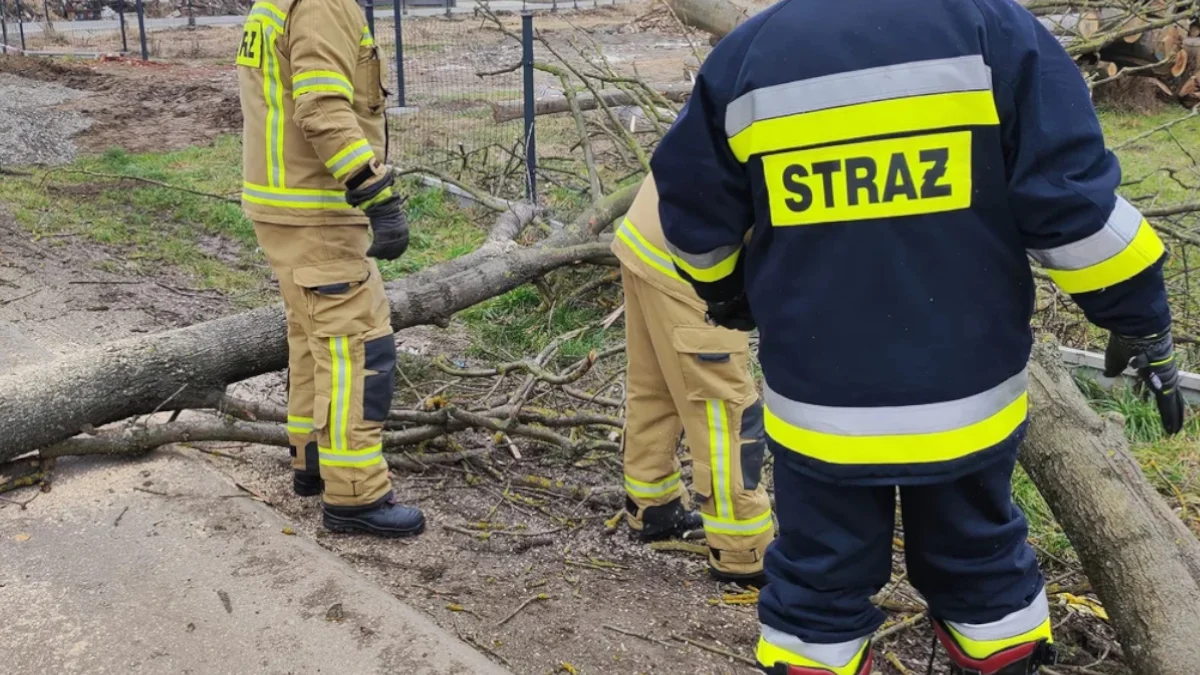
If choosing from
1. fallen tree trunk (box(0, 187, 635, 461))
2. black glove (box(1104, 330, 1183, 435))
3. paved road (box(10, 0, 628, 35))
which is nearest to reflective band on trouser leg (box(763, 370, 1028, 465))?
black glove (box(1104, 330, 1183, 435))

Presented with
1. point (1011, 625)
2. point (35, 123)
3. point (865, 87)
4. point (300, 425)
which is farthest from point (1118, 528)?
point (35, 123)

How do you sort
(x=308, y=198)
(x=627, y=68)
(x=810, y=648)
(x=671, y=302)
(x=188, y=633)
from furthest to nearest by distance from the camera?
1. (x=627, y=68)
2. (x=308, y=198)
3. (x=671, y=302)
4. (x=188, y=633)
5. (x=810, y=648)

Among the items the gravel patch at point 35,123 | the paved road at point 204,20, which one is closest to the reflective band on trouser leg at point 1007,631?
the gravel patch at point 35,123

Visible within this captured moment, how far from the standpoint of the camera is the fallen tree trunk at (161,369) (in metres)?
3.36

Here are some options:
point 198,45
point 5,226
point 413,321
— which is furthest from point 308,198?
point 198,45

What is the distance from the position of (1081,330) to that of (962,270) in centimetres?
324

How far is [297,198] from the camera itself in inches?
127

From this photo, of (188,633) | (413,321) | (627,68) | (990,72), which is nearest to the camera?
A: (990,72)

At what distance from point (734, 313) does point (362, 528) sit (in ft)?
5.14

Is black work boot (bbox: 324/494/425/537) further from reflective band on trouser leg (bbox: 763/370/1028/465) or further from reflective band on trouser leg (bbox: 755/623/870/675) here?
reflective band on trouser leg (bbox: 763/370/1028/465)

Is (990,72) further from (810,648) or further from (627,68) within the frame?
(627,68)

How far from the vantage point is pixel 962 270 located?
1853mm

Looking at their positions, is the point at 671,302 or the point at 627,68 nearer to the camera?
the point at 671,302

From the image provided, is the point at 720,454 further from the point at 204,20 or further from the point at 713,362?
the point at 204,20
